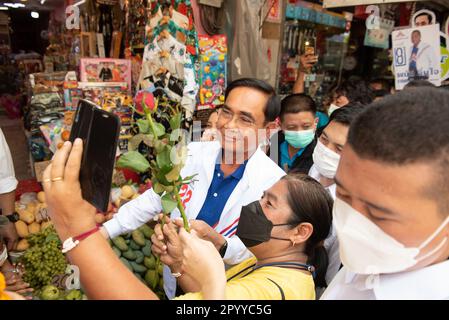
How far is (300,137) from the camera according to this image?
279cm

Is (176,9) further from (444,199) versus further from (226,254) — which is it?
(444,199)

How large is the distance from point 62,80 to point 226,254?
2.67 metres

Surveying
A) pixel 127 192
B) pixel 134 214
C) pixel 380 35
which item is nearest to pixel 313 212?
pixel 134 214

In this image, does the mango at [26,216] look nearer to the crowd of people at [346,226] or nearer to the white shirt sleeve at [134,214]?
the white shirt sleeve at [134,214]

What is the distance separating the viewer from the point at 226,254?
1.66 m

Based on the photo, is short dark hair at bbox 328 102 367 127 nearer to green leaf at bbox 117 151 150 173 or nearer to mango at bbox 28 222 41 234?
green leaf at bbox 117 151 150 173

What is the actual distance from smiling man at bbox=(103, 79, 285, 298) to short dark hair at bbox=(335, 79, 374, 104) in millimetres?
2063

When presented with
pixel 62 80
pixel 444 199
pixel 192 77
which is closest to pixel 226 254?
pixel 444 199

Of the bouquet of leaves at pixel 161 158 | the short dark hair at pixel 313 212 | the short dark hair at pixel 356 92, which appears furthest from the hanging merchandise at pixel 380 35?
the bouquet of leaves at pixel 161 158

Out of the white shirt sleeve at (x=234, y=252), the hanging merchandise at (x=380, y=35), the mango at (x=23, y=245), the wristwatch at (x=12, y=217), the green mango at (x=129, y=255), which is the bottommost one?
the mango at (x=23, y=245)

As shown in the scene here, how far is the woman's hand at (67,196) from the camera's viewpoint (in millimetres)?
898

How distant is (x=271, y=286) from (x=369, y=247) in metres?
0.33

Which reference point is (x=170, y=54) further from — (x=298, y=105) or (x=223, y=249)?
(x=223, y=249)

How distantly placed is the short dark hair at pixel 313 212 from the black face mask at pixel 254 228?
93mm
